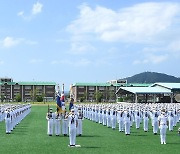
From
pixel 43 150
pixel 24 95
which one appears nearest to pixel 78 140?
pixel 43 150

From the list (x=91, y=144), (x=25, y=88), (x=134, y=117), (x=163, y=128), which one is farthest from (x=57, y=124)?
(x=25, y=88)

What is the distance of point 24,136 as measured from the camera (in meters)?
18.9

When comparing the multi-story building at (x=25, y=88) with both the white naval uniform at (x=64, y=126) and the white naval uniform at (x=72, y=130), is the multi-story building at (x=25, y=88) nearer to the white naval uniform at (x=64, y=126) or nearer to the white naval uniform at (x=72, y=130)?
the white naval uniform at (x=64, y=126)

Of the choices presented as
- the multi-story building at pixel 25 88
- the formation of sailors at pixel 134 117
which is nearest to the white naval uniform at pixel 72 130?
the formation of sailors at pixel 134 117

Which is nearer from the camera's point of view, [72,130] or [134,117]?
[72,130]

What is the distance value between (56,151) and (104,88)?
351 feet

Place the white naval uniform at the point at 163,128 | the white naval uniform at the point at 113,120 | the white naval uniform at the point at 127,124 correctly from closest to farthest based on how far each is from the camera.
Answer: the white naval uniform at the point at 163,128
the white naval uniform at the point at 127,124
the white naval uniform at the point at 113,120

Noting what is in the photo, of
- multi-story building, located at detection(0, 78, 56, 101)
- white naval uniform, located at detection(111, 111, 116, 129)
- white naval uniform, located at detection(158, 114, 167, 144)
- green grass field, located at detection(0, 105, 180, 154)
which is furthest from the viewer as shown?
multi-story building, located at detection(0, 78, 56, 101)

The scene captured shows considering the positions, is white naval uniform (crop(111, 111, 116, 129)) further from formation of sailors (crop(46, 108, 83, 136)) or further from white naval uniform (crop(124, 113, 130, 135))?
formation of sailors (crop(46, 108, 83, 136))

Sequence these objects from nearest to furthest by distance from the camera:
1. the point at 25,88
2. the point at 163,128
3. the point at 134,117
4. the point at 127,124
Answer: the point at 163,128
the point at 127,124
the point at 134,117
the point at 25,88

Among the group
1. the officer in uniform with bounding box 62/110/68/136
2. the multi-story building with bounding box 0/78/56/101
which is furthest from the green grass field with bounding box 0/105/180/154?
the multi-story building with bounding box 0/78/56/101

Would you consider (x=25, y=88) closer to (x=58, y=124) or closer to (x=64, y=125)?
(x=58, y=124)

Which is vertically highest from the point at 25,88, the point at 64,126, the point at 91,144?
the point at 25,88

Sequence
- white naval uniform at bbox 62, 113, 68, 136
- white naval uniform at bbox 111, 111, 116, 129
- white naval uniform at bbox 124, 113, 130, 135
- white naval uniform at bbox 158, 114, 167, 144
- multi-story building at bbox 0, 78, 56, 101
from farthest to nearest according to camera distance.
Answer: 1. multi-story building at bbox 0, 78, 56, 101
2. white naval uniform at bbox 111, 111, 116, 129
3. white naval uniform at bbox 124, 113, 130, 135
4. white naval uniform at bbox 62, 113, 68, 136
5. white naval uniform at bbox 158, 114, 167, 144
